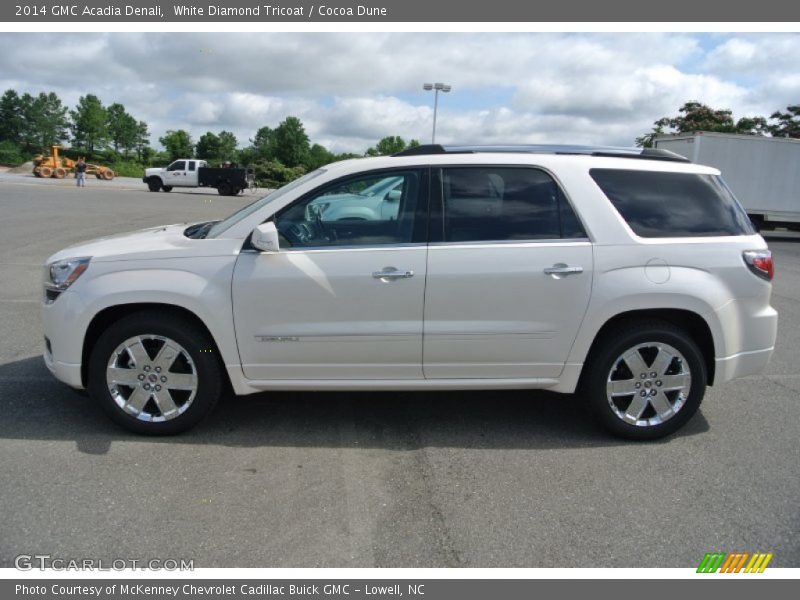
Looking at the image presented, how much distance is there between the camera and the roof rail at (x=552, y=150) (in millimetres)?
4164

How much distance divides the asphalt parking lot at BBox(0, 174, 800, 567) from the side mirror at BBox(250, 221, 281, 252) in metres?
1.26

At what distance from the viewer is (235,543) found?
9.59 feet

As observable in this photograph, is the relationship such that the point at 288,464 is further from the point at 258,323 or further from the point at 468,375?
the point at 468,375

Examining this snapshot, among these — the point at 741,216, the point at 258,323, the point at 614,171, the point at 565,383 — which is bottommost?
the point at 565,383

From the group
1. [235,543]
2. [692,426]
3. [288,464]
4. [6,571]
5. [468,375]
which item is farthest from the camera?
[692,426]

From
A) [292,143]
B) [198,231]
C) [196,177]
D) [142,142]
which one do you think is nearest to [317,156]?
[292,143]

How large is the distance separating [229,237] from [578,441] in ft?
8.70

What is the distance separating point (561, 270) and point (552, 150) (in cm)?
93

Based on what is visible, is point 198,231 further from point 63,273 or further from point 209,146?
point 209,146

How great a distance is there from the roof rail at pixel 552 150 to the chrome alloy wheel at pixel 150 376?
6.46 ft

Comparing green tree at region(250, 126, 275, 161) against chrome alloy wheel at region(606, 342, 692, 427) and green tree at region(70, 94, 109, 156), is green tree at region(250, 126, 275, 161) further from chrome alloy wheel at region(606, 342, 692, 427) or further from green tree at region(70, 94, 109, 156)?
chrome alloy wheel at region(606, 342, 692, 427)

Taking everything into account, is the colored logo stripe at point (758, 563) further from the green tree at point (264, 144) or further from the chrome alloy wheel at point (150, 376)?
the green tree at point (264, 144)

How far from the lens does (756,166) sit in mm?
19578

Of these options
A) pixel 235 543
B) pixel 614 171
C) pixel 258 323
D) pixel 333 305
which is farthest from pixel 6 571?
pixel 614 171
